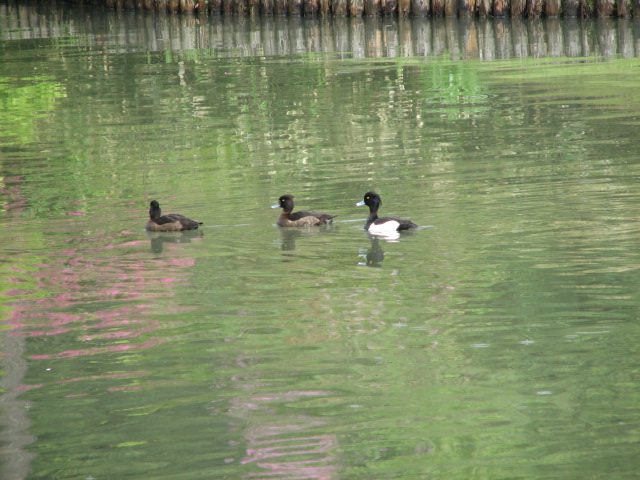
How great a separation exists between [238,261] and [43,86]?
65.1 feet

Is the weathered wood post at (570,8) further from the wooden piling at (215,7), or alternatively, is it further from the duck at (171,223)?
the duck at (171,223)

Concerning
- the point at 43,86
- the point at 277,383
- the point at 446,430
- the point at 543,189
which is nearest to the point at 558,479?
the point at 446,430

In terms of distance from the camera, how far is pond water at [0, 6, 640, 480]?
26.1 ft

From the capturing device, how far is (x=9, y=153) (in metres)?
22.0

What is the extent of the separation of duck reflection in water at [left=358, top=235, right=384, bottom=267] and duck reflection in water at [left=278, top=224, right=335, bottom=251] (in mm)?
855

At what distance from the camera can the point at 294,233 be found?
14.3 metres

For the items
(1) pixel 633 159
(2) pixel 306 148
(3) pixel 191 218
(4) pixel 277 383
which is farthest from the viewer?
(2) pixel 306 148

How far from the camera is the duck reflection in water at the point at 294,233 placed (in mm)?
13961

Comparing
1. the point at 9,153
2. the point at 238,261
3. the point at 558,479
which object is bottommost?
the point at 558,479

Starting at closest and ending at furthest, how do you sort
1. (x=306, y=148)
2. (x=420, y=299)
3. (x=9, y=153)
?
1. (x=420, y=299)
2. (x=306, y=148)
3. (x=9, y=153)

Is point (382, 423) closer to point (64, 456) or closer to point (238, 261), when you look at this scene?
point (64, 456)

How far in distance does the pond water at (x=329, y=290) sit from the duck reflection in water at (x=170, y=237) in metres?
0.05

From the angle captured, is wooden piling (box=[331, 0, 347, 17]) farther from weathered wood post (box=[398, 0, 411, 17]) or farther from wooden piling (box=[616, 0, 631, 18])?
wooden piling (box=[616, 0, 631, 18])

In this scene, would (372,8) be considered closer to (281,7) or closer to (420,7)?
(420,7)
